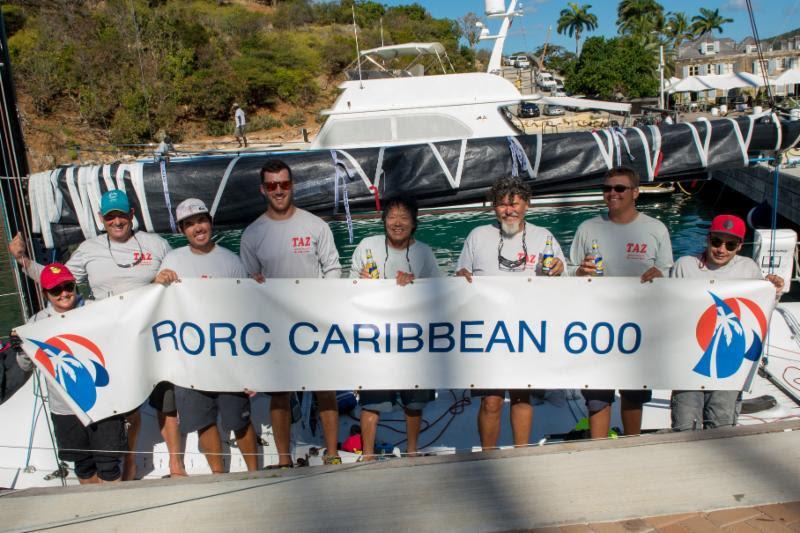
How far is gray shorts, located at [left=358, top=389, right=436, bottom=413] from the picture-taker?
143 inches

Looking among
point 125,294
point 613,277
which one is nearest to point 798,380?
point 613,277

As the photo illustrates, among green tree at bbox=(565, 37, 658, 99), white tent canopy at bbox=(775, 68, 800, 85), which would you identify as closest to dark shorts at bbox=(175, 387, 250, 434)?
white tent canopy at bbox=(775, 68, 800, 85)

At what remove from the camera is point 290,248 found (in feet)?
12.3

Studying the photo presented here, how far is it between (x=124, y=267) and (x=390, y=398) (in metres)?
1.86

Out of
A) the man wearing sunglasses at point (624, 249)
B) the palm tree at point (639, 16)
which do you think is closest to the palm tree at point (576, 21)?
the palm tree at point (639, 16)

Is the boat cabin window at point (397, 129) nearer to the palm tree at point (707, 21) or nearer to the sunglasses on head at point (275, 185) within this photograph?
the sunglasses on head at point (275, 185)

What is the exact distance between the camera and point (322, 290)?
352 cm

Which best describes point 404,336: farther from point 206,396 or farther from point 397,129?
point 397,129

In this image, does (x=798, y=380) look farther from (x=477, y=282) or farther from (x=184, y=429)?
(x=184, y=429)

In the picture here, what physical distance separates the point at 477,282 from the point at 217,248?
164 cm

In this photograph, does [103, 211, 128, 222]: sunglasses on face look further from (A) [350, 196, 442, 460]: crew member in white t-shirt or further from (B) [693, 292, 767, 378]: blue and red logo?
(B) [693, 292, 767, 378]: blue and red logo

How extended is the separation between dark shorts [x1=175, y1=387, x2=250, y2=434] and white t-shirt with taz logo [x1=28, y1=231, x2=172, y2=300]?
74 centimetres

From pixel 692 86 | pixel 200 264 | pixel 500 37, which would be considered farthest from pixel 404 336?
pixel 692 86

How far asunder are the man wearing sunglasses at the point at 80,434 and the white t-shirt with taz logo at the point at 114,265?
0.19 m
